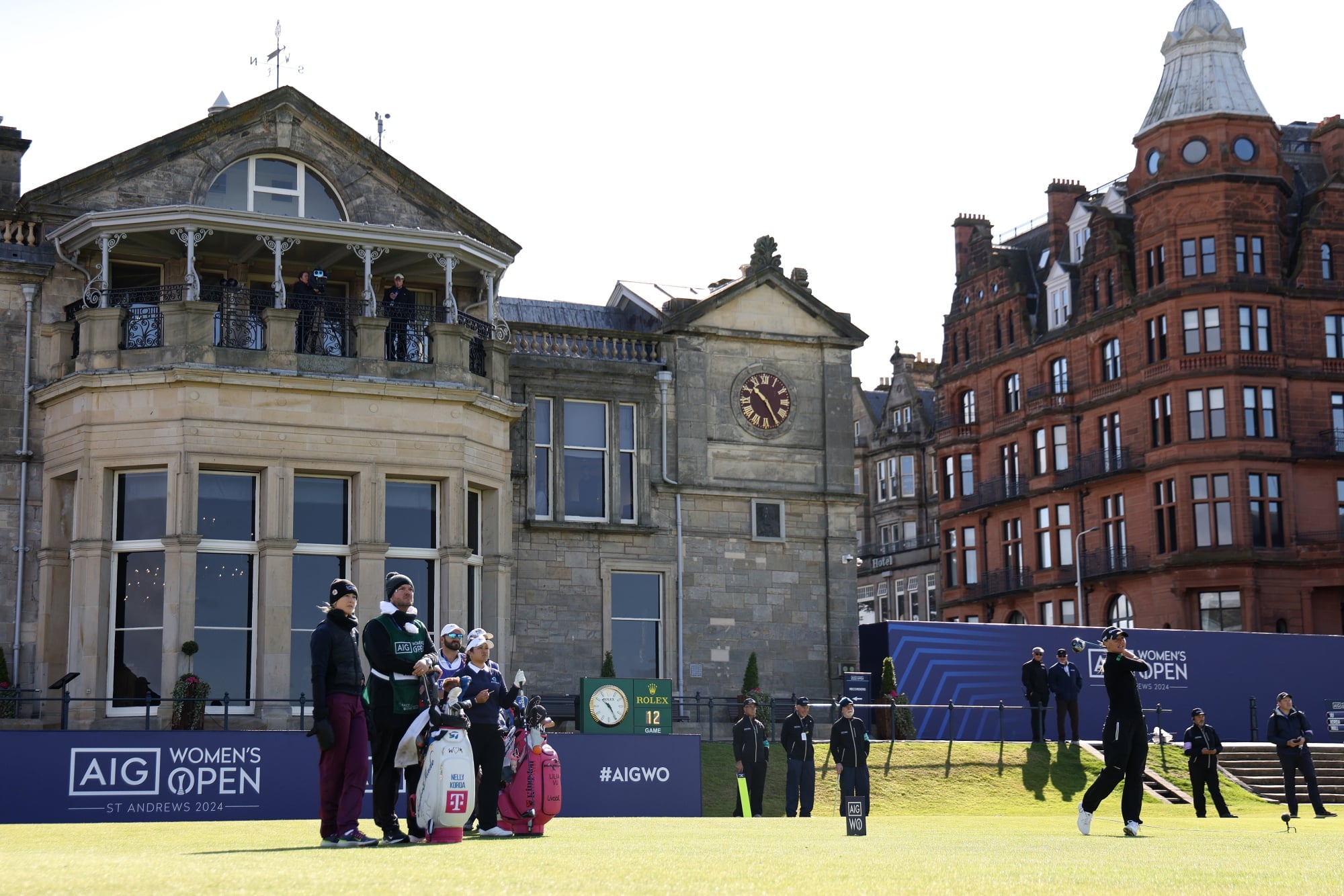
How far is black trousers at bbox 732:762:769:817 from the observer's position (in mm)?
26297

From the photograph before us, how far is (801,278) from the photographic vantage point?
1473 inches

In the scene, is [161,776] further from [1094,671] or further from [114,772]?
[1094,671]

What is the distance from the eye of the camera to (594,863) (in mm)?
10398

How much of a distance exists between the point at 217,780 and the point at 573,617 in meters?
11.4

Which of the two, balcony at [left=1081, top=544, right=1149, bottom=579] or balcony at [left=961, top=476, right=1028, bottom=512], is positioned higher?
balcony at [left=961, top=476, right=1028, bottom=512]

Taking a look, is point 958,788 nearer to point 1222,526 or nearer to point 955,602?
point 1222,526

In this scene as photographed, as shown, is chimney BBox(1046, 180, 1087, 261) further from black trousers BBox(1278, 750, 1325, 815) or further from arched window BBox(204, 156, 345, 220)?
black trousers BBox(1278, 750, 1325, 815)

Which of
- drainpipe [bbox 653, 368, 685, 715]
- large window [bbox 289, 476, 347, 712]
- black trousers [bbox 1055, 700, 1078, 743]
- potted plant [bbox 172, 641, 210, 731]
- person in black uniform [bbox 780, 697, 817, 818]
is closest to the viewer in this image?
person in black uniform [bbox 780, 697, 817, 818]

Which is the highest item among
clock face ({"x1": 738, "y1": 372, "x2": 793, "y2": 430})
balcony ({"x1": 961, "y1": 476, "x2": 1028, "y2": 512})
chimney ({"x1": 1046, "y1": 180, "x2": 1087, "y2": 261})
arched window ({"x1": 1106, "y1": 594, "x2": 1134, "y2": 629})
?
chimney ({"x1": 1046, "y1": 180, "x2": 1087, "y2": 261})

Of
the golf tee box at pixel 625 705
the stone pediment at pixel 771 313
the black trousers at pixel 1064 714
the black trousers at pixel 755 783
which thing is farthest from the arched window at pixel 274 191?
the black trousers at pixel 1064 714

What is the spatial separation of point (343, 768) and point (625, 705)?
17678 mm

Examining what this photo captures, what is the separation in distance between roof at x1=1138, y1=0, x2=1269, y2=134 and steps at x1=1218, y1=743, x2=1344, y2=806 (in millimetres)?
33069

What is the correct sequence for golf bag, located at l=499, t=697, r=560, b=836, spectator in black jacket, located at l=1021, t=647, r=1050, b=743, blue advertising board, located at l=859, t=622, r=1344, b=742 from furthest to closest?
blue advertising board, located at l=859, t=622, r=1344, b=742 < spectator in black jacket, located at l=1021, t=647, r=1050, b=743 < golf bag, located at l=499, t=697, r=560, b=836

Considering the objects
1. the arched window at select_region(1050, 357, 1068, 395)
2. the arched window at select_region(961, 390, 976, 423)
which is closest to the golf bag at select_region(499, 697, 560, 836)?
the arched window at select_region(1050, 357, 1068, 395)
